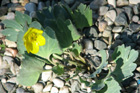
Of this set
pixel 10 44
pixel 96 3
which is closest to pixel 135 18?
pixel 96 3

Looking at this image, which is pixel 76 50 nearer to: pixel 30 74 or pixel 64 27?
pixel 64 27

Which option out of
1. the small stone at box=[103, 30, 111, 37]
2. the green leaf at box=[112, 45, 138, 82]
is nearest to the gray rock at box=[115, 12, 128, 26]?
the small stone at box=[103, 30, 111, 37]

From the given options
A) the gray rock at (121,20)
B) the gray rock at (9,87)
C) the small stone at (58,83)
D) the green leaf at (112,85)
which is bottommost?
the gray rock at (9,87)

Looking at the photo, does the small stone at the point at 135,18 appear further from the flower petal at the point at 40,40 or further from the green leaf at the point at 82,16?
the flower petal at the point at 40,40

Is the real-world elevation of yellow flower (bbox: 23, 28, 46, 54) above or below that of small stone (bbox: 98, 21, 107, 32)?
below

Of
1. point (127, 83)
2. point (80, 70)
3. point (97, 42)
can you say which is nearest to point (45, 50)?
point (80, 70)

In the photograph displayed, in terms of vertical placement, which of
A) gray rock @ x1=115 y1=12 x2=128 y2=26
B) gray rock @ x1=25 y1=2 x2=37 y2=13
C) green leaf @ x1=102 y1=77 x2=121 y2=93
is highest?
gray rock @ x1=25 y1=2 x2=37 y2=13

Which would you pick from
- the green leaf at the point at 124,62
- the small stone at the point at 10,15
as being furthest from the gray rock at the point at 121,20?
the small stone at the point at 10,15

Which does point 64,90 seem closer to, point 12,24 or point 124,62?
point 124,62

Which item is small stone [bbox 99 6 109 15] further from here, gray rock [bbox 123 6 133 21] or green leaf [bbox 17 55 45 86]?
green leaf [bbox 17 55 45 86]
